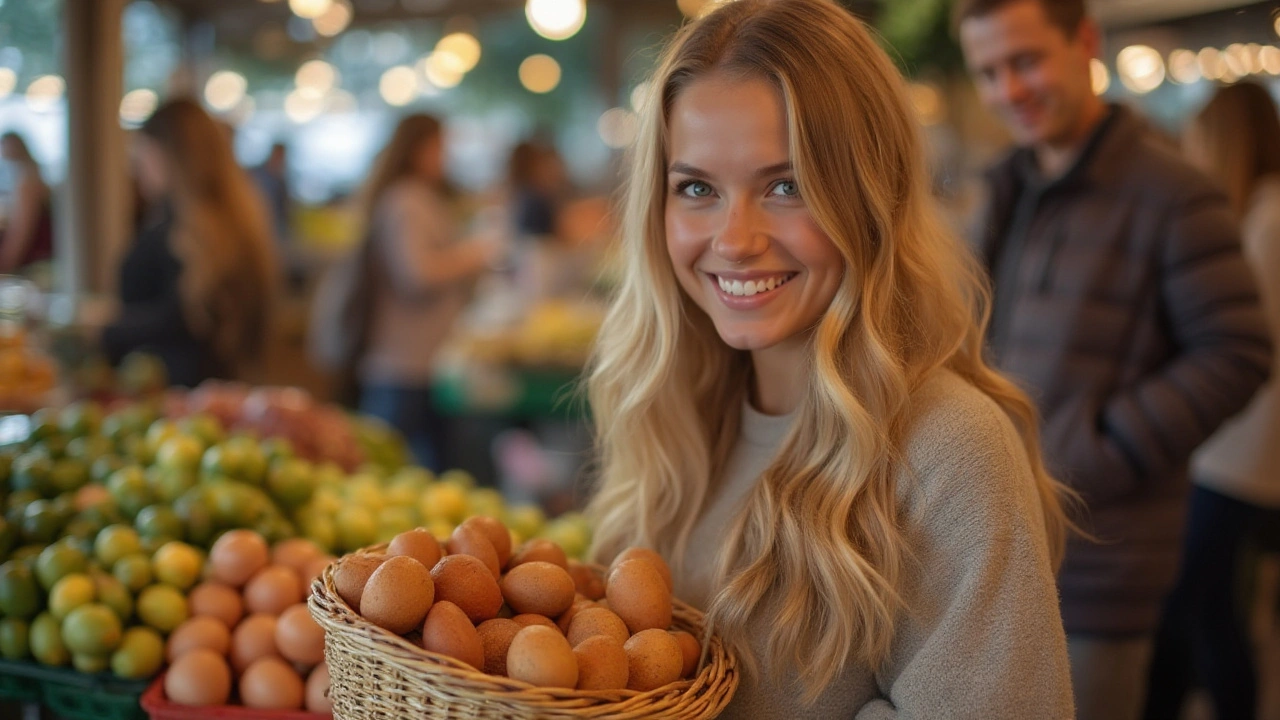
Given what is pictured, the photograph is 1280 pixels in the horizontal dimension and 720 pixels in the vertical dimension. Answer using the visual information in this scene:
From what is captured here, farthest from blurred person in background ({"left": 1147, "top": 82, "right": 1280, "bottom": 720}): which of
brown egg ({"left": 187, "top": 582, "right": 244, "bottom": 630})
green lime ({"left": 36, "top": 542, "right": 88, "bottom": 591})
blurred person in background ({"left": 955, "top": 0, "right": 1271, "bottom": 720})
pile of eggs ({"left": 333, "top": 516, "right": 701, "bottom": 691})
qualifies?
green lime ({"left": 36, "top": 542, "right": 88, "bottom": 591})

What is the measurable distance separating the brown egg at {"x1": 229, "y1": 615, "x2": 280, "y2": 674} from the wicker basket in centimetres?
39

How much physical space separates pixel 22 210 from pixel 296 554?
3095mm

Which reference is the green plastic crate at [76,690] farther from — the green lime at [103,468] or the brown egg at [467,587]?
A: the brown egg at [467,587]

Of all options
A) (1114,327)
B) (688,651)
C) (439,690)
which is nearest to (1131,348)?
(1114,327)

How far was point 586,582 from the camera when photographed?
148 centimetres

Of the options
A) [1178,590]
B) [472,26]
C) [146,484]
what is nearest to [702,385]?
[146,484]

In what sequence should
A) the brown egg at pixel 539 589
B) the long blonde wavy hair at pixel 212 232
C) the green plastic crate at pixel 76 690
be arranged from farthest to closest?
1. the long blonde wavy hair at pixel 212 232
2. the green plastic crate at pixel 76 690
3. the brown egg at pixel 539 589

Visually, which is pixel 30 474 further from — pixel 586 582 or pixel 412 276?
pixel 412 276

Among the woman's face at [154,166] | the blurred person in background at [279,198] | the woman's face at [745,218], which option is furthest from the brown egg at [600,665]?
the blurred person in background at [279,198]

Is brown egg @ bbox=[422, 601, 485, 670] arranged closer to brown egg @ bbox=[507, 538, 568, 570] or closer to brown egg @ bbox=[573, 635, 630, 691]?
brown egg @ bbox=[573, 635, 630, 691]

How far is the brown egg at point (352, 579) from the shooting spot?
48.9 inches

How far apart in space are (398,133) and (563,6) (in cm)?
299

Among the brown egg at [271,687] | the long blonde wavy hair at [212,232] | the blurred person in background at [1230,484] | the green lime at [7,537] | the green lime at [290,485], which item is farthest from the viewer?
the long blonde wavy hair at [212,232]

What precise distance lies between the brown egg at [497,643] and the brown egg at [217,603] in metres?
0.64
